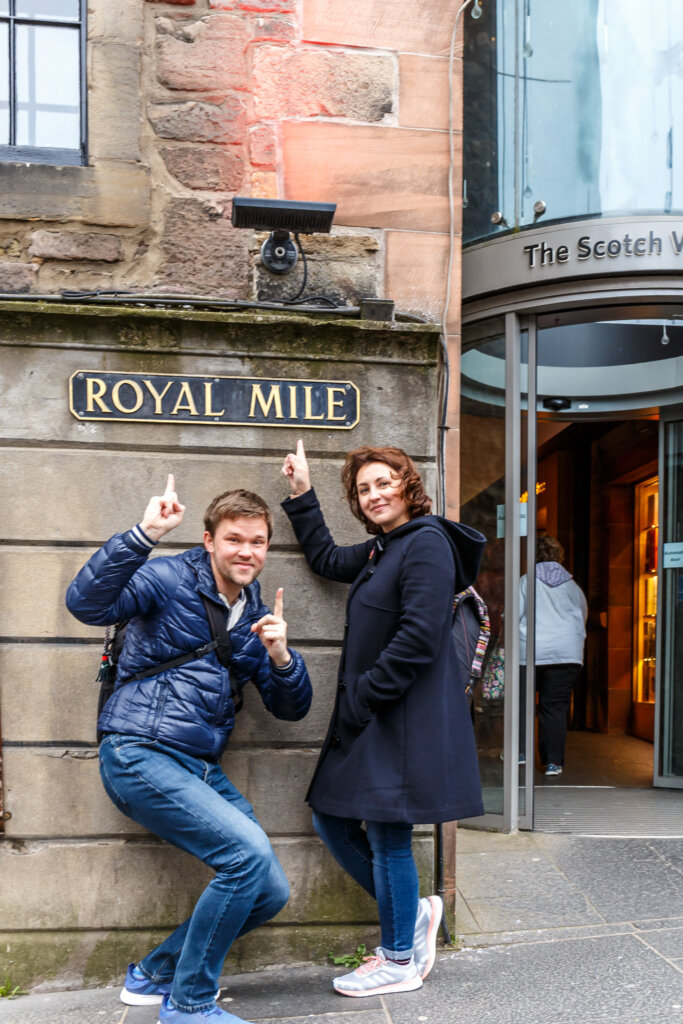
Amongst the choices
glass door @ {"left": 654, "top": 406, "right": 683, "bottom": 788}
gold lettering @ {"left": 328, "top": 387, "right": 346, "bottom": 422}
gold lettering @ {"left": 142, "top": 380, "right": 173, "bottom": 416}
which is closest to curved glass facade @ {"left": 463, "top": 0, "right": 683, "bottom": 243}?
glass door @ {"left": 654, "top": 406, "right": 683, "bottom": 788}

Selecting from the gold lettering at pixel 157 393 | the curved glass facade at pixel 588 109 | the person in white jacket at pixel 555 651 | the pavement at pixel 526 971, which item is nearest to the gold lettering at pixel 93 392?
the gold lettering at pixel 157 393

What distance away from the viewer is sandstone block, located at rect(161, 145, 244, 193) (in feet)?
14.5

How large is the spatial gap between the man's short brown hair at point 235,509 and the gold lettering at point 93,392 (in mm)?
799

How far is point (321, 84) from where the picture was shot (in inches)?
178

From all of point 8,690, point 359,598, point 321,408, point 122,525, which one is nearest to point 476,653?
point 359,598

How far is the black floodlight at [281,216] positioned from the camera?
4.01m

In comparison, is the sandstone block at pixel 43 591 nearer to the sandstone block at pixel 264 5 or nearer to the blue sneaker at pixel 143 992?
the blue sneaker at pixel 143 992

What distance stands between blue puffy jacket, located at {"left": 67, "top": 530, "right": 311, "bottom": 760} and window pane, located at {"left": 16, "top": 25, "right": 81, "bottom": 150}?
7.47 ft

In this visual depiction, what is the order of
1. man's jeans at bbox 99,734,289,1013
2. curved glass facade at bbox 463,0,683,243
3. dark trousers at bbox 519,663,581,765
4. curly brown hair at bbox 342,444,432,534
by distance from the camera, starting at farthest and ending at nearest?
dark trousers at bbox 519,663,581,765 < curved glass facade at bbox 463,0,683,243 < curly brown hair at bbox 342,444,432,534 < man's jeans at bbox 99,734,289,1013

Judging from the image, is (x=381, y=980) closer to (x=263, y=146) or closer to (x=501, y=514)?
(x=501, y=514)

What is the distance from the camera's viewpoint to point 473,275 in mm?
5809

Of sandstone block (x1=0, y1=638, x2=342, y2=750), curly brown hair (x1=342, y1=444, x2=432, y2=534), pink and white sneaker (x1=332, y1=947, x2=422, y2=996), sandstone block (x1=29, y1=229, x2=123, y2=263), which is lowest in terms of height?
pink and white sneaker (x1=332, y1=947, x2=422, y2=996)

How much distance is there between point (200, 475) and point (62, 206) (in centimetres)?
140

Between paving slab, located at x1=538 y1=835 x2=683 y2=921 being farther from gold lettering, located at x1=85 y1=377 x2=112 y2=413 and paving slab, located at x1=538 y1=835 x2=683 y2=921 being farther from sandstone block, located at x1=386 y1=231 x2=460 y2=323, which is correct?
gold lettering, located at x1=85 y1=377 x2=112 y2=413
